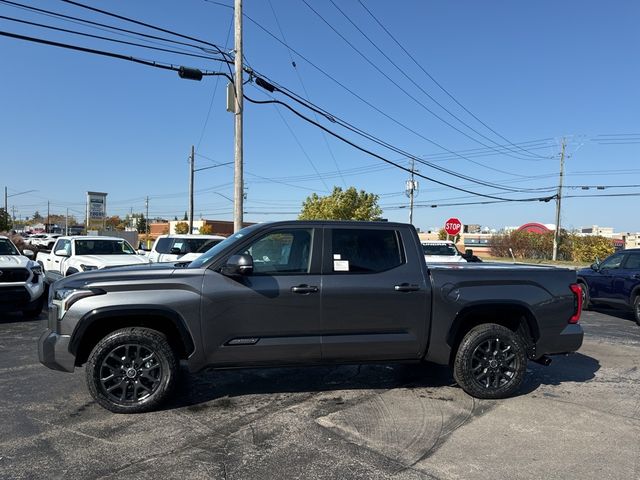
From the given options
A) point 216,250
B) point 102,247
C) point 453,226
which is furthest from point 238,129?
point 453,226

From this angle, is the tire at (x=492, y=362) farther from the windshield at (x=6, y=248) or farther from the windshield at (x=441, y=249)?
the windshield at (x=441, y=249)

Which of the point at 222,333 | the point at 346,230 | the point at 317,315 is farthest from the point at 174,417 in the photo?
the point at 346,230

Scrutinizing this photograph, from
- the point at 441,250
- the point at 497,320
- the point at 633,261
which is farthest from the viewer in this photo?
the point at 441,250

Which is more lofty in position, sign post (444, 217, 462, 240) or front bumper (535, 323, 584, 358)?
sign post (444, 217, 462, 240)

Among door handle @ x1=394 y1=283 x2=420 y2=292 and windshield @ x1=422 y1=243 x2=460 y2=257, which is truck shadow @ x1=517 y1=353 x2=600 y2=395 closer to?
door handle @ x1=394 y1=283 x2=420 y2=292

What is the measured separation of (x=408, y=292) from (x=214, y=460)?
242 centimetres

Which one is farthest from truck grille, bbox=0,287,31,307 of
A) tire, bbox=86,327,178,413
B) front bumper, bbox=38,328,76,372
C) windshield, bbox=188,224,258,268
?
windshield, bbox=188,224,258,268

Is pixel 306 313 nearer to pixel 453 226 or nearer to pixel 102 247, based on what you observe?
pixel 102 247

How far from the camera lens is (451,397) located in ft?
17.2

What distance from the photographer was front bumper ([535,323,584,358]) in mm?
5328

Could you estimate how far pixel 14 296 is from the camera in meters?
9.18

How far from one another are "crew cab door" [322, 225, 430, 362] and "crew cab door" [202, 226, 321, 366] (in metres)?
0.16

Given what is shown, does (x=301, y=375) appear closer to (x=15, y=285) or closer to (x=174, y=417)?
(x=174, y=417)

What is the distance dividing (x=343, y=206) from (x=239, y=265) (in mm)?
39237
